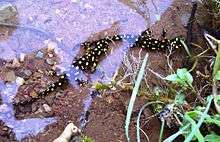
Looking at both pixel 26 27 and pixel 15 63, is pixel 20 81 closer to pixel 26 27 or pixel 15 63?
pixel 15 63

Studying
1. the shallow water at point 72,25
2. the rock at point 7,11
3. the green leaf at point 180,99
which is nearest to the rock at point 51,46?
the shallow water at point 72,25

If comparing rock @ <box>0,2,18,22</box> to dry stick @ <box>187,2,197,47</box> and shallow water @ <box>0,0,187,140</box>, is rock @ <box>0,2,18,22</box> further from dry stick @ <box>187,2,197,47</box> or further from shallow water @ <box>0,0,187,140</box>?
dry stick @ <box>187,2,197,47</box>

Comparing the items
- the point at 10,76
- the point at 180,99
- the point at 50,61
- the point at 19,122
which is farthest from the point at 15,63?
the point at 180,99

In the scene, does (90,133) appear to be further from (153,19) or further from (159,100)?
(153,19)

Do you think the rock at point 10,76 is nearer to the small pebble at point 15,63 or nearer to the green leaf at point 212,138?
the small pebble at point 15,63

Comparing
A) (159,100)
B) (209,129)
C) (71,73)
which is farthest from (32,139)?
(209,129)

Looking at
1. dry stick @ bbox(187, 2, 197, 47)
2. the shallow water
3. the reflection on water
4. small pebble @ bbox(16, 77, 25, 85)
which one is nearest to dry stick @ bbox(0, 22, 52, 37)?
the shallow water
